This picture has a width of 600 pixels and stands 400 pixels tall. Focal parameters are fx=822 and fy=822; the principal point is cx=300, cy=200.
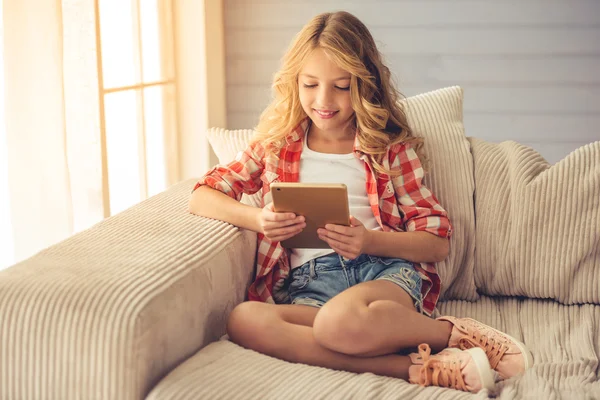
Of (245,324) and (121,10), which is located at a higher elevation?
(121,10)

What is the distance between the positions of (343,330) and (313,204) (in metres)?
0.25

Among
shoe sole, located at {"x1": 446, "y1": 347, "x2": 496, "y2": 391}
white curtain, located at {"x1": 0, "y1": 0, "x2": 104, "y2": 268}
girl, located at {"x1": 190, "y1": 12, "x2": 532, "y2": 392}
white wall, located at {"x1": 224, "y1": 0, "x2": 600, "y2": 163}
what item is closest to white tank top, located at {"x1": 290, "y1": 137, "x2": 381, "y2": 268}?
girl, located at {"x1": 190, "y1": 12, "x2": 532, "y2": 392}

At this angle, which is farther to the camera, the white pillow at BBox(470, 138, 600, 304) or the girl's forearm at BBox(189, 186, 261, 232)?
the white pillow at BBox(470, 138, 600, 304)

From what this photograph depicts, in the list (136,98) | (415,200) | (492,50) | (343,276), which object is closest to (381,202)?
(415,200)

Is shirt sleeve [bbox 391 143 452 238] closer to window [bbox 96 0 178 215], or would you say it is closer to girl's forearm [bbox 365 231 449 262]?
girl's forearm [bbox 365 231 449 262]

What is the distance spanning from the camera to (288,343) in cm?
160

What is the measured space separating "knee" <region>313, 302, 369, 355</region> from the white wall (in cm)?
167

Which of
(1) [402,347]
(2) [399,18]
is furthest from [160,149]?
(1) [402,347]

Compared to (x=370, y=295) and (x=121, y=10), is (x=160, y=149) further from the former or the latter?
(x=370, y=295)

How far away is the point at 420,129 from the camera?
2.07 metres

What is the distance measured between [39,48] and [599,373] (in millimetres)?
1337

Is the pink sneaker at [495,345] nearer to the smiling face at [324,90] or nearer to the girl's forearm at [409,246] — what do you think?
the girl's forearm at [409,246]

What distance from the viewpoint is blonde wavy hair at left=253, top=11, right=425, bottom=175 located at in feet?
6.08

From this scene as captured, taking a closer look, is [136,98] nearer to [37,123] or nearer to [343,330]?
[37,123]
